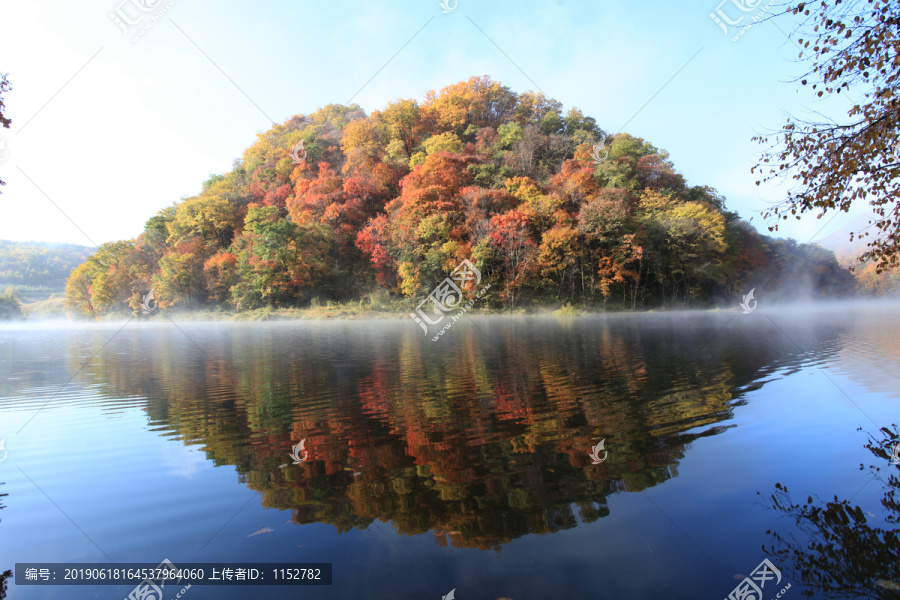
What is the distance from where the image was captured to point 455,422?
747 centimetres

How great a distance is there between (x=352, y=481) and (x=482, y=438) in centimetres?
214

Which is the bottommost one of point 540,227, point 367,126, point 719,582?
point 719,582

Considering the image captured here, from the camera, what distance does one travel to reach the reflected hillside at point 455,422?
4.61 metres

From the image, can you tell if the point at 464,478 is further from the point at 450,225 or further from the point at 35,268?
the point at 35,268

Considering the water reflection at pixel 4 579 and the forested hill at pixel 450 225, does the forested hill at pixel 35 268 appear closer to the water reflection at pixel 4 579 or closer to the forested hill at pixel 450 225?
the forested hill at pixel 450 225

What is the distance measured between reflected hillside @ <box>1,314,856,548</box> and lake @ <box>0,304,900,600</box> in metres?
0.04

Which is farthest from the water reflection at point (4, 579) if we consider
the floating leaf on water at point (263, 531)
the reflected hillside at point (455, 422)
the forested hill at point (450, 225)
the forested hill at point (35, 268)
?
the forested hill at point (35, 268)

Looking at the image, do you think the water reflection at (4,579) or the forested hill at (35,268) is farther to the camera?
Result: the forested hill at (35,268)

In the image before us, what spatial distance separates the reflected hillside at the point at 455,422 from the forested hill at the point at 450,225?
24062mm

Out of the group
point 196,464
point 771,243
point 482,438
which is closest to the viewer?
point 196,464

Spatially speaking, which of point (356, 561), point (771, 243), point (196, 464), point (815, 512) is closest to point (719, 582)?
point (815, 512)

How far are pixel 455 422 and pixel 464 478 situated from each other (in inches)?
92.2

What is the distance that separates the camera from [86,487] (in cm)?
538

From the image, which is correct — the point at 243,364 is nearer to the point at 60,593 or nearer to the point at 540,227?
the point at 60,593
